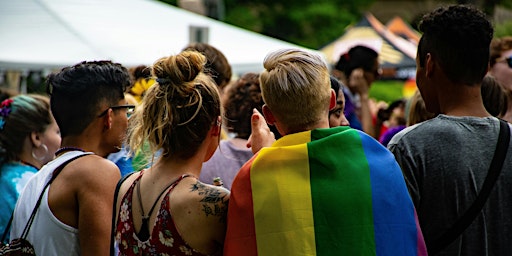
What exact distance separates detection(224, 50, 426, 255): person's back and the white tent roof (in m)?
5.18

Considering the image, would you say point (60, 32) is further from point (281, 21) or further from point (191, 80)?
point (281, 21)

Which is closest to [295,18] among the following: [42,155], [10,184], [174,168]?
[42,155]

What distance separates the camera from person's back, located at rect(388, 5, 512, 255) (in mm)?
2939

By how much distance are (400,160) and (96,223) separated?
129 cm

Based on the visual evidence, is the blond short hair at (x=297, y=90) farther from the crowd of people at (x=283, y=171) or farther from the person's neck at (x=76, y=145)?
the person's neck at (x=76, y=145)

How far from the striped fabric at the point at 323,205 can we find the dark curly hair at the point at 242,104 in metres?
1.54

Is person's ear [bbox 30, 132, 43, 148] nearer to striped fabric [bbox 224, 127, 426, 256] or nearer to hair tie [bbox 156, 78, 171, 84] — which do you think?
hair tie [bbox 156, 78, 171, 84]

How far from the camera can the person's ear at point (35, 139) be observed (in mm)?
4809

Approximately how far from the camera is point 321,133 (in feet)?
9.09

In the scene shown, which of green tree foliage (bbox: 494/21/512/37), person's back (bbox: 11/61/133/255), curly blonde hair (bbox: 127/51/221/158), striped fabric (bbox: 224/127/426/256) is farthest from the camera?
green tree foliage (bbox: 494/21/512/37)

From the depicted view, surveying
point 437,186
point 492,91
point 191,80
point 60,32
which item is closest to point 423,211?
point 437,186

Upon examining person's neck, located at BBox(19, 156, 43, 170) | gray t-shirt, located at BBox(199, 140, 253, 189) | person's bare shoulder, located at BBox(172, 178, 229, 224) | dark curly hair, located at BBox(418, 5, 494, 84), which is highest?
dark curly hair, located at BBox(418, 5, 494, 84)

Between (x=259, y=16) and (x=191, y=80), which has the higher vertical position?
(x=191, y=80)

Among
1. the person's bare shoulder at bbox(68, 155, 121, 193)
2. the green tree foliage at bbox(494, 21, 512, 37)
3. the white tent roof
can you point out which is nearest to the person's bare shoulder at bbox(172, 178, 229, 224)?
the person's bare shoulder at bbox(68, 155, 121, 193)
